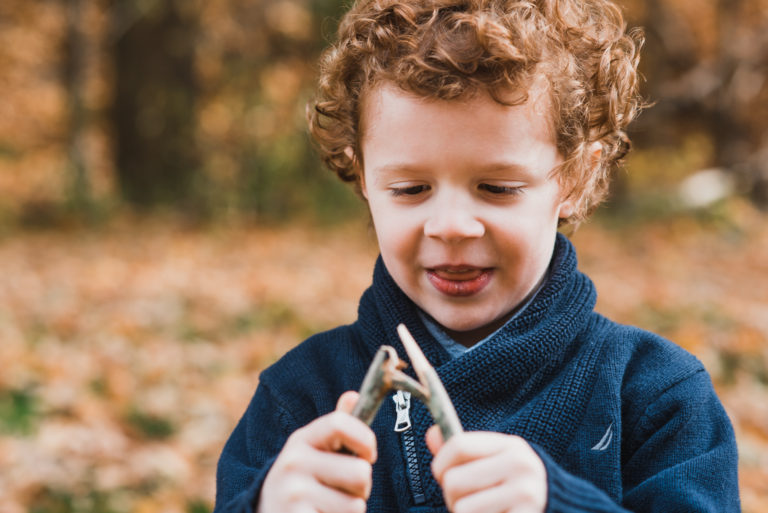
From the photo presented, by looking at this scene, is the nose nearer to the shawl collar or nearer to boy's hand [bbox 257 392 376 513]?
the shawl collar

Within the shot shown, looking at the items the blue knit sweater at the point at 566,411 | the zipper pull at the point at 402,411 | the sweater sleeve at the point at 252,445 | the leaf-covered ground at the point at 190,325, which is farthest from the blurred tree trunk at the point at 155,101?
the zipper pull at the point at 402,411

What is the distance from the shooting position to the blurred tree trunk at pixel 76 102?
10.1 metres

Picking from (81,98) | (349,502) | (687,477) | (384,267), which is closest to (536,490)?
(349,502)

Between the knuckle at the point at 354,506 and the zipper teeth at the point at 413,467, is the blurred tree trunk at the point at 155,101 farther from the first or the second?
the knuckle at the point at 354,506

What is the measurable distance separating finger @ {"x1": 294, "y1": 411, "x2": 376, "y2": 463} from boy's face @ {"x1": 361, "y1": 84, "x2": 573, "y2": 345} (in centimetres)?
45

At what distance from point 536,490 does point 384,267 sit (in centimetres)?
69

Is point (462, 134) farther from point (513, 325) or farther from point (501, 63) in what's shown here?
point (513, 325)

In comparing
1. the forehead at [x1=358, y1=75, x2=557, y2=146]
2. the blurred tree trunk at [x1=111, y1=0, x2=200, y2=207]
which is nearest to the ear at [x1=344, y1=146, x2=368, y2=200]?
the forehead at [x1=358, y1=75, x2=557, y2=146]

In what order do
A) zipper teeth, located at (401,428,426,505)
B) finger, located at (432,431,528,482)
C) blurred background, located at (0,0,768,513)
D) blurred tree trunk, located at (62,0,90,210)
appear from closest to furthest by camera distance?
1. finger, located at (432,431,528,482)
2. zipper teeth, located at (401,428,426,505)
3. blurred background, located at (0,0,768,513)
4. blurred tree trunk, located at (62,0,90,210)

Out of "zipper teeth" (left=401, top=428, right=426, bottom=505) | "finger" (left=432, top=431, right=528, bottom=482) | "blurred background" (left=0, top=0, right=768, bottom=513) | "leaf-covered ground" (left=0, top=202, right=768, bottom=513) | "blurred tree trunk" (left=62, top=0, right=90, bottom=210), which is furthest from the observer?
"blurred tree trunk" (left=62, top=0, right=90, bottom=210)

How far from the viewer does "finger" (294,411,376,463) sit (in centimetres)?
117

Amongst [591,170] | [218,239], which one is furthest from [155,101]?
[591,170]

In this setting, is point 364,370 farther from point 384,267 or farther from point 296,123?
point 296,123

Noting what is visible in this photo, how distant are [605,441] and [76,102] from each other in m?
10.0
